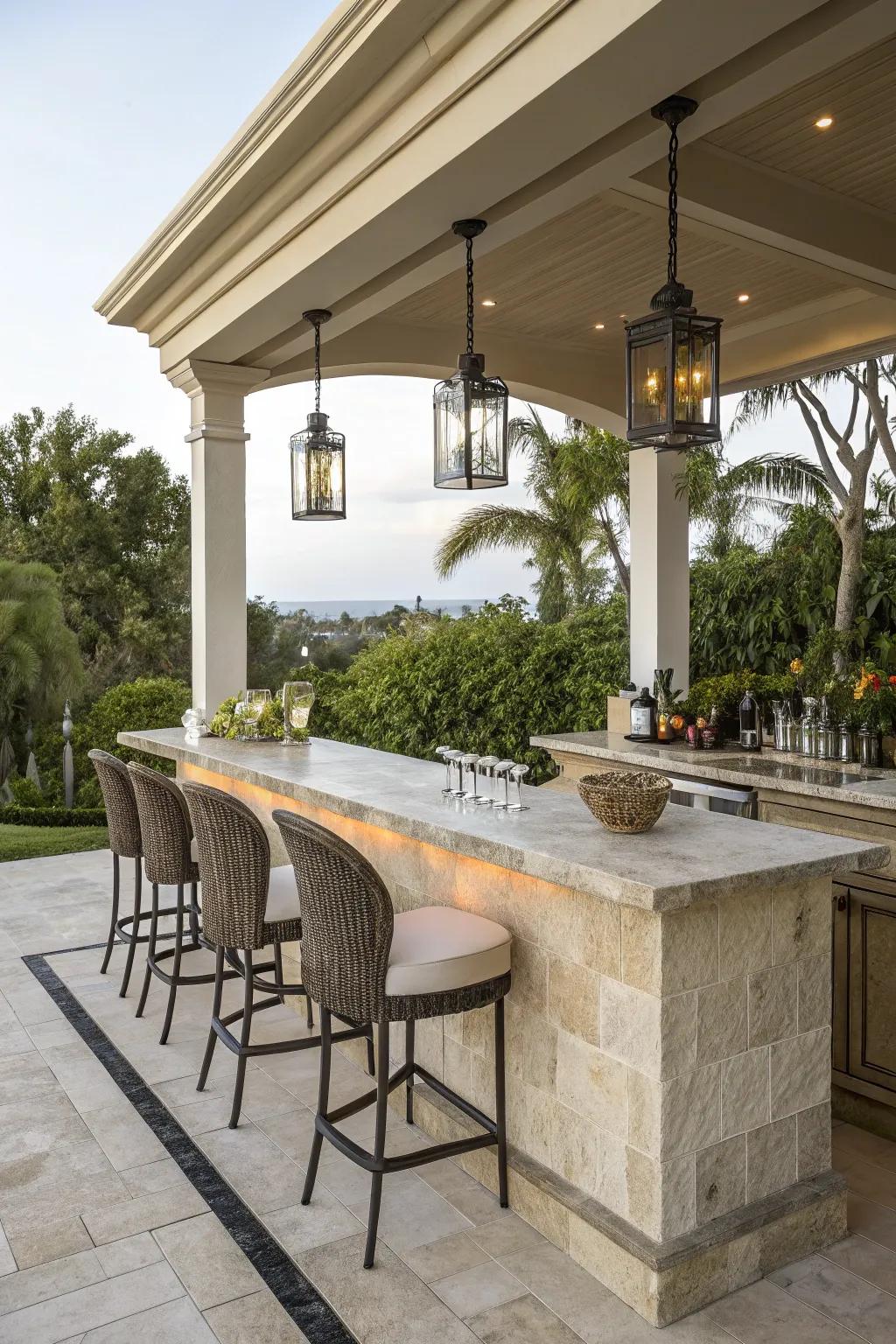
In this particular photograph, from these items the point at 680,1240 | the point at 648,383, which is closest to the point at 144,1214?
the point at 680,1240

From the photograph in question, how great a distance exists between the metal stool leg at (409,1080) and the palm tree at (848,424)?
24.2 ft

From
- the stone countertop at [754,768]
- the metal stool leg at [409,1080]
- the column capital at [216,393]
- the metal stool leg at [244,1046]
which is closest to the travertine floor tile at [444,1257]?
the metal stool leg at [409,1080]

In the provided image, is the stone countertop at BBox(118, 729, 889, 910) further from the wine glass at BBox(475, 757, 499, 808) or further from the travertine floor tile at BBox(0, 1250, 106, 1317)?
the travertine floor tile at BBox(0, 1250, 106, 1317)

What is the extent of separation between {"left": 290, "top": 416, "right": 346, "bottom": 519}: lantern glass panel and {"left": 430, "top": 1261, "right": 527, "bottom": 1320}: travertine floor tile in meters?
3.03

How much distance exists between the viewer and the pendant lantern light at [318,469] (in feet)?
14.9

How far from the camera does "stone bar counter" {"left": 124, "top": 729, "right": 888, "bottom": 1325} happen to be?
2.30 metres

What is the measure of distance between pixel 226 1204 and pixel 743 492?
11.1 metres

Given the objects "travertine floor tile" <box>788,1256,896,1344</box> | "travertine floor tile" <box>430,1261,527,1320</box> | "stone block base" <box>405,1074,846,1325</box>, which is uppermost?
"stone block base" <box>405,1074,846,1325</box>

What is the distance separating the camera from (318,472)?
178 inches

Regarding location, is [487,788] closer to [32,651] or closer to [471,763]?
[471,763]

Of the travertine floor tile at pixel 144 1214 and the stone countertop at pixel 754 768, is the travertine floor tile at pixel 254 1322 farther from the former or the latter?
the stone countertop at pixel 754 768

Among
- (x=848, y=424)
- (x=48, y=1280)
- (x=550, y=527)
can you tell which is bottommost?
(x=48, y=1280)

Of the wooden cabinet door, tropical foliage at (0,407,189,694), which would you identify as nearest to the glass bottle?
the wooden cabinet door

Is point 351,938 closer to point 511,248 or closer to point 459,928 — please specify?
point 459,928
